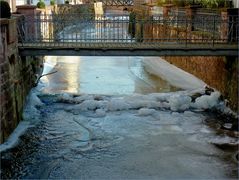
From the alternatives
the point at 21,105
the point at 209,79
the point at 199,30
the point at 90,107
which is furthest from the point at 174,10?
the point at 21,105

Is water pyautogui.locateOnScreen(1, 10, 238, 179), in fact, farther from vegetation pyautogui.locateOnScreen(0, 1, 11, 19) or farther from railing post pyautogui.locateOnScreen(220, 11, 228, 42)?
vegetation pyautogui.locateOnScreen(0, 1, 11, 19)

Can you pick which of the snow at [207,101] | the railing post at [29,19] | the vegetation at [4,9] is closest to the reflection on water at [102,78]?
the snow at [207,101]

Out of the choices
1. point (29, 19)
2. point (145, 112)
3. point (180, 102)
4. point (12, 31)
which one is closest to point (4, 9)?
point (12, 31)

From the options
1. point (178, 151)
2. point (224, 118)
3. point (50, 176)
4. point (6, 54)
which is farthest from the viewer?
point (224, 118)

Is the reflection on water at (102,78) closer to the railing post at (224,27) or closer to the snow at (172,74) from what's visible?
the snow at (172,74)

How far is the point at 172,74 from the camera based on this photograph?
23.2m

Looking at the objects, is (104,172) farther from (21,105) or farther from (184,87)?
(184,87)

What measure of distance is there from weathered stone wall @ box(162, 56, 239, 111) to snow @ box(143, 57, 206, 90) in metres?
0.30

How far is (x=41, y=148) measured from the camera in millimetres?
13047

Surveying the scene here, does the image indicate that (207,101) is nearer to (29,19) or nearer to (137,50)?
(137,50)

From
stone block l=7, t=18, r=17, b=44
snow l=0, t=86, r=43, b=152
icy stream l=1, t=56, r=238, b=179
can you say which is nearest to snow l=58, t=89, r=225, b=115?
icy stream l=1, t=56, r=238, b=179

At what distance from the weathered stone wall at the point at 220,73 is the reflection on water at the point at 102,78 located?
4.53 feet

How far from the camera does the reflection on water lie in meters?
20.5

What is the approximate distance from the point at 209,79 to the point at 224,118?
347 centimetres
